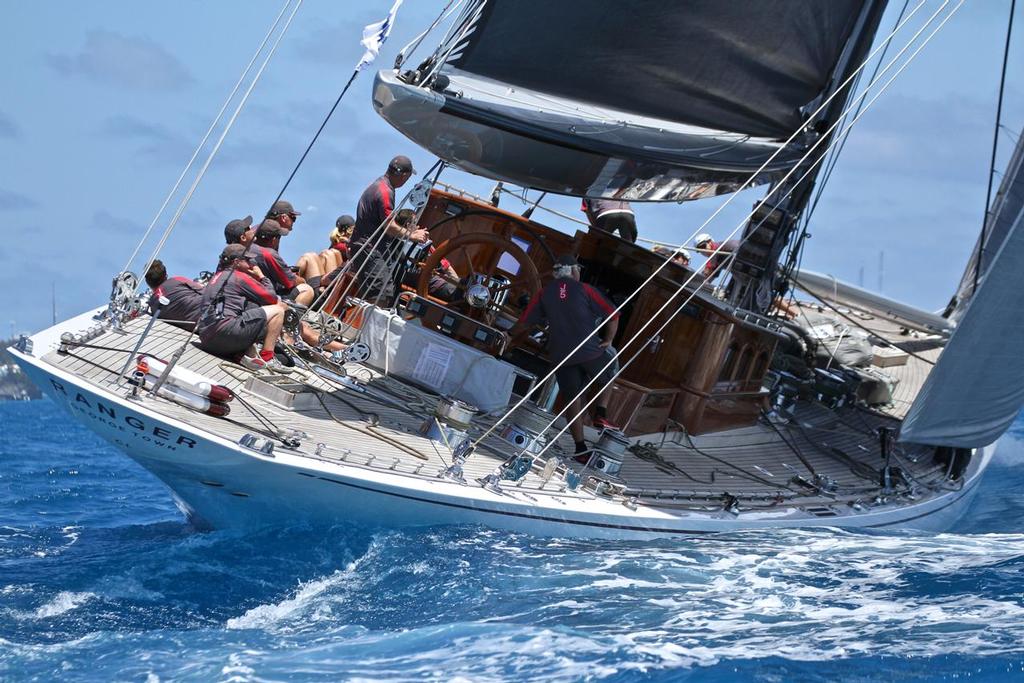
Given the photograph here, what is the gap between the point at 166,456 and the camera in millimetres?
8703

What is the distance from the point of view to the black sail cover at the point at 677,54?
35.9 feet

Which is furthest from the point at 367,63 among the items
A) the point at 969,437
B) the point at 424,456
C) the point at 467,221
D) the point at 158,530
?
the point at 969,437

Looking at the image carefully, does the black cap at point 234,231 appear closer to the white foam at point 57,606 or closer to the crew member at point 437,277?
the crew member at point 437,277

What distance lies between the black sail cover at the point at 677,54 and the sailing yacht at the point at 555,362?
2 cm

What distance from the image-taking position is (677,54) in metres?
11.7

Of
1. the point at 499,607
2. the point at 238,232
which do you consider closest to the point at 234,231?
the point at 238,232

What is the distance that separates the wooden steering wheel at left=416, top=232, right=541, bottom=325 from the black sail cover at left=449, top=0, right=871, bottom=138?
1.48 meters

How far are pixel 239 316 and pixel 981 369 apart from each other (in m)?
6.64

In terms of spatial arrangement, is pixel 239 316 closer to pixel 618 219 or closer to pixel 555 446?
pixel 555 446

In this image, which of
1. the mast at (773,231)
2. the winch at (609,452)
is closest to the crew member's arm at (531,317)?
the winch at (609,452)

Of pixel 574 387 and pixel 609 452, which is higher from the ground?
pixel 574 387

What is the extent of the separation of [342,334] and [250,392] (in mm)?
1921

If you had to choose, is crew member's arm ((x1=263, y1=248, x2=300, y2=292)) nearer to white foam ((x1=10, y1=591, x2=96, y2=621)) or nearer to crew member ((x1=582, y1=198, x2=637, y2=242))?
crew member ((x1=582, y1=198, x2=637, y2=242))

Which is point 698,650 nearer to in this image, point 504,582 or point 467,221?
point 504,582
